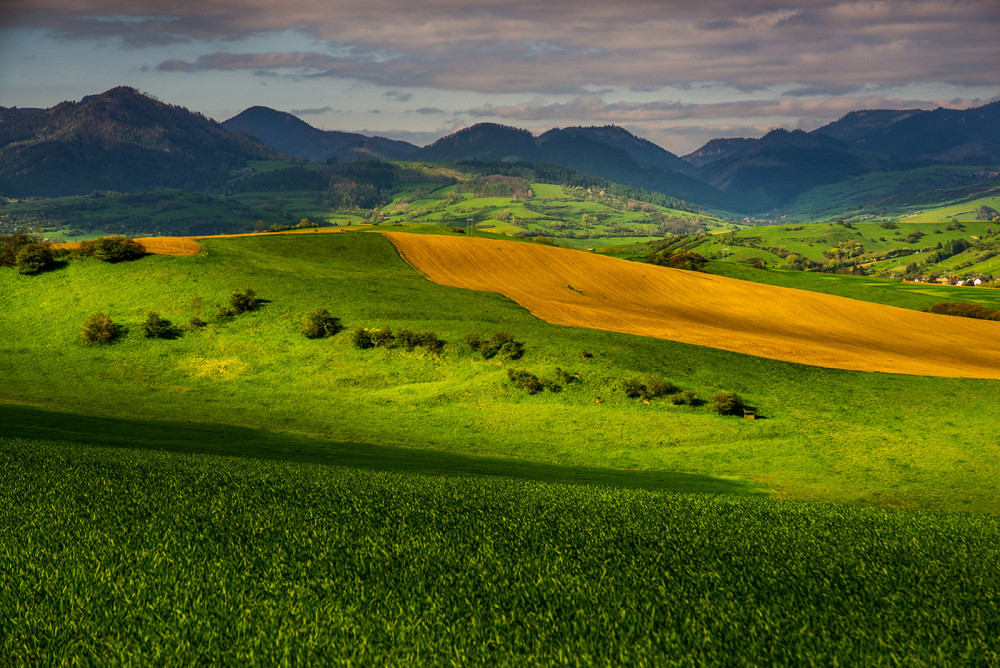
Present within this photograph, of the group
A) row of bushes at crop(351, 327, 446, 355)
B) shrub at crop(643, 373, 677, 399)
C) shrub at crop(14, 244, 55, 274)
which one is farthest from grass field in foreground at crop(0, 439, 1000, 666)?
shrub at crop(14, 244, 55, 274)

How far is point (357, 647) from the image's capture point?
41.8ft

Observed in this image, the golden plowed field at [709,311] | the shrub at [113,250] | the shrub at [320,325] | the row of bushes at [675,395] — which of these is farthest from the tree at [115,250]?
the row of bushes at [675,395]

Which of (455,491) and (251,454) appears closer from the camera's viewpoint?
(455,491)

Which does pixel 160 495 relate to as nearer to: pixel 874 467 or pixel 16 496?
pixel 16 496

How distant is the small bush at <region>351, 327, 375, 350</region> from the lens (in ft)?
257

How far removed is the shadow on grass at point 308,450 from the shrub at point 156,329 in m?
30.3

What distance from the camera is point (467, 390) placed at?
67.8 meters

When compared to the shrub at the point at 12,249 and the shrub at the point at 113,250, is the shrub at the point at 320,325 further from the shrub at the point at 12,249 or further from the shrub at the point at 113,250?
the shrub at the point at 12,249

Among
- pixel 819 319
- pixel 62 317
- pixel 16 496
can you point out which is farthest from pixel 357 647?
pixel 819 319

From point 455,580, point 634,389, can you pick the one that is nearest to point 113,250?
point 634,389

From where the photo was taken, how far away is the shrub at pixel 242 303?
86.8 meters

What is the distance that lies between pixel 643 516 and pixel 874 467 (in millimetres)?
31672

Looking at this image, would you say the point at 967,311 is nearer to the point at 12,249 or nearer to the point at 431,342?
the point at 431,342

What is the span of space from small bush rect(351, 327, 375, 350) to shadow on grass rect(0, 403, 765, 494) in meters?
27.2
